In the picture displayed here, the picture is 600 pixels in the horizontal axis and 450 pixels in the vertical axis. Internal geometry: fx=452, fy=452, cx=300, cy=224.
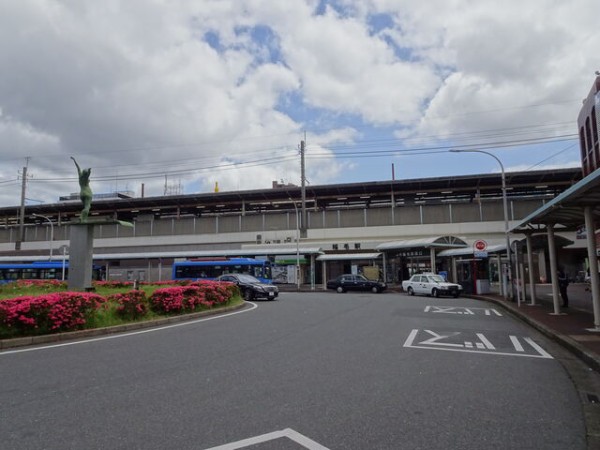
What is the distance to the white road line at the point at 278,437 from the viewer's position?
4102mm

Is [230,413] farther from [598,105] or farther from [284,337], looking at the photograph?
[598,105]

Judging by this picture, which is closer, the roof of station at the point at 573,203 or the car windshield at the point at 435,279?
the roof of station at the point at 573,203

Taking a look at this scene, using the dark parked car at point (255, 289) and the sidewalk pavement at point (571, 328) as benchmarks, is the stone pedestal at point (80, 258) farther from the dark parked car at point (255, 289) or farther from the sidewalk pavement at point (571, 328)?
the sidewalk pavement at point (571, 328)

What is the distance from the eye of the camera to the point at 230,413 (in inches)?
199

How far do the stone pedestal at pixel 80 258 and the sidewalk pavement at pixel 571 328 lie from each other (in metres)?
16.6

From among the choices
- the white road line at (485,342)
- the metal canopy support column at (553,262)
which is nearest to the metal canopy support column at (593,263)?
the white road line at (485,342)

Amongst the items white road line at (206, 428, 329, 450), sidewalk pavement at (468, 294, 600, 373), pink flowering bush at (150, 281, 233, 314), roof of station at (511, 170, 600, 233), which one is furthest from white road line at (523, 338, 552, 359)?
pink flowering bush at (150, 281, 233, 314)

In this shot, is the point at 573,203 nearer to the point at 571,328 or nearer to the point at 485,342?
the point at 571,328

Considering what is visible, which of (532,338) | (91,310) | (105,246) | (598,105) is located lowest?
(532,338)

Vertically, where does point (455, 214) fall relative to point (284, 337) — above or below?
above

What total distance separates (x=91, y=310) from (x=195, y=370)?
6027mm

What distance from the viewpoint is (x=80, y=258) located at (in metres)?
18.7

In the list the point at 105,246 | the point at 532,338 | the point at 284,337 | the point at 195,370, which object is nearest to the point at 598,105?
the point at 532,338

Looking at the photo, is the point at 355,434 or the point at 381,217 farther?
the point at 381,217
